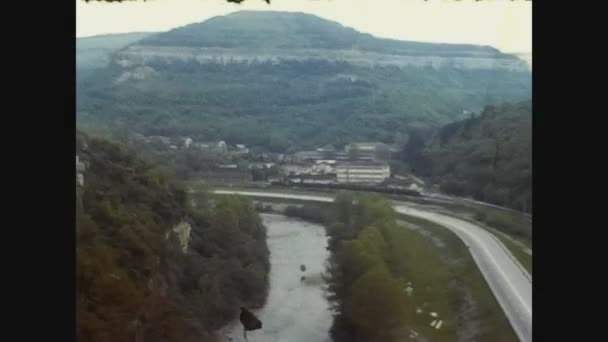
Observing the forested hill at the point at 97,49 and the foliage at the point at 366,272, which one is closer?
the foliage at the point at 366,272

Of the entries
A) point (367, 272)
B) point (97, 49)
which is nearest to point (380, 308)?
point (367, 272)

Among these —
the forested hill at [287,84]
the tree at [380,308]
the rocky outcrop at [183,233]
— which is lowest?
the tree at [380,308]

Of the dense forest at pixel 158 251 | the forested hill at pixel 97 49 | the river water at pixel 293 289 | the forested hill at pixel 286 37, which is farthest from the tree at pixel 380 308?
the forested hill at pixel 97 49

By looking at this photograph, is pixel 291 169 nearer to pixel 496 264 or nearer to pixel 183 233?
pixel 183 233

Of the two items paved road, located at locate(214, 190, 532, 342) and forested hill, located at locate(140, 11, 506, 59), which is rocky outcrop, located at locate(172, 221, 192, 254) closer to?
paved road, located at locate(214, 190, 532, 342)

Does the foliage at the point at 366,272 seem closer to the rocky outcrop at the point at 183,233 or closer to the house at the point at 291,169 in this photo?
the house at the point at 291,169

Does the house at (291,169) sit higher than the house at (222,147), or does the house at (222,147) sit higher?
the house at (222,147)

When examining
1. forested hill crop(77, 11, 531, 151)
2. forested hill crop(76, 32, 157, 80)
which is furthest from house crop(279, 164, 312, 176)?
forested hill crop(76, 32, 157, 80)
